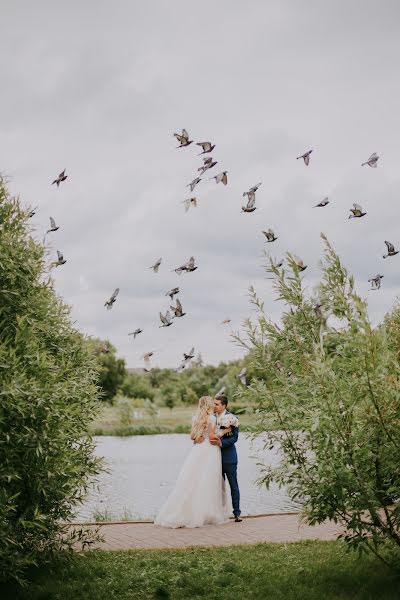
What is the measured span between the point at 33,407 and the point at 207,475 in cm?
628

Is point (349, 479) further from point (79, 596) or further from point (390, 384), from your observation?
point (79, 596)

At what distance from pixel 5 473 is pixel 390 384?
4160 mm

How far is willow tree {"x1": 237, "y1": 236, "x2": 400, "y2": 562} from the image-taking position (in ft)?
22.9

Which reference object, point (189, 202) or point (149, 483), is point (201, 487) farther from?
point (149, 483)

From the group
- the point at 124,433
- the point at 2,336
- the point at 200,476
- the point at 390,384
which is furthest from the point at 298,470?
the point at 124,433

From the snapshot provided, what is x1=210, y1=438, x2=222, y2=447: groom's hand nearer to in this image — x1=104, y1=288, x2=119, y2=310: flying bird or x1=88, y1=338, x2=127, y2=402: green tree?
x1=104, y1=288, x2=119, y2=310: flying bird

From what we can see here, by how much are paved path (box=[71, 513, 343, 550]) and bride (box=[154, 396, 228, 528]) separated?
0.76 feet

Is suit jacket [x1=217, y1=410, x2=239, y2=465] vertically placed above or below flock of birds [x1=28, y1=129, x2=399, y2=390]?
below

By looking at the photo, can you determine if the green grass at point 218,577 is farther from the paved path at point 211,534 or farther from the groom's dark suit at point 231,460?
the groom's dark suit at point 231,460

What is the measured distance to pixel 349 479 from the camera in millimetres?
6949

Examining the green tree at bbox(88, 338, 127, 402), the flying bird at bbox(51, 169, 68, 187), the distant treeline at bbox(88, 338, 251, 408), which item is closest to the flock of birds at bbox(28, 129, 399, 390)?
the flying bird at bbox(51, 169, 68, 187)

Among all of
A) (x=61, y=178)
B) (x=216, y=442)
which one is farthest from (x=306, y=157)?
(x=216, y=442)

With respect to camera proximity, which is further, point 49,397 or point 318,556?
point 318,556

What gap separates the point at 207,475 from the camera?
13.1 m
